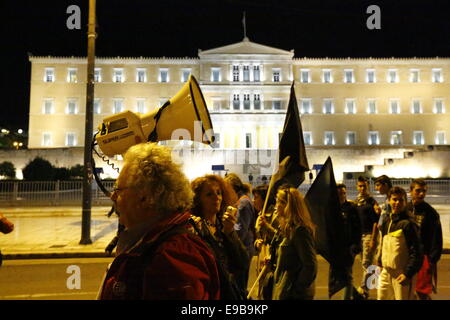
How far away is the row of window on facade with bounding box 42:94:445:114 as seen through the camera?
148 ft

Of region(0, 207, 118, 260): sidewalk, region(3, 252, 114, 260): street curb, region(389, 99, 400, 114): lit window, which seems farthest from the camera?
region(389, 99, 400, 114): lit window

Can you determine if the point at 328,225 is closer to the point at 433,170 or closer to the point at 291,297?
the point at 291,297

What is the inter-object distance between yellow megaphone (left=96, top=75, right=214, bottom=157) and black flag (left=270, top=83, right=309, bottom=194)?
1.34 m

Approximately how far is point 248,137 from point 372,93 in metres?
18.8

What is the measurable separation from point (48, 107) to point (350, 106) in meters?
41.5

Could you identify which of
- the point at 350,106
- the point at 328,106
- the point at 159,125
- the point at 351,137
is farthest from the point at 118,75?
the point at 159,125

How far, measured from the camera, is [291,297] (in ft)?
9.34

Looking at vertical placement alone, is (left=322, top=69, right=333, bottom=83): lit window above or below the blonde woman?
above

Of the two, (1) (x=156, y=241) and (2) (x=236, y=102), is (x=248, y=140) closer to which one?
(2) (x=236, y=102)

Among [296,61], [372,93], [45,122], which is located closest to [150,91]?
[45,122]

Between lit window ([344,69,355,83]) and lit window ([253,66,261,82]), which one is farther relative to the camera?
lit window ([344,69,355,83])

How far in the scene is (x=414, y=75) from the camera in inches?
1871

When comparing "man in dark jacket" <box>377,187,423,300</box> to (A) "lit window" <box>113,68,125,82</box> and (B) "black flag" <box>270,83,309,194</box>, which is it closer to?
(B) "black flag" <box>270,83,309,194</box>

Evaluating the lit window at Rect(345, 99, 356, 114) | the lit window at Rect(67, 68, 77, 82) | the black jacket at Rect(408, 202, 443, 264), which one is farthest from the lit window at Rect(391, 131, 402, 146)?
the black jacket at Rect(408, 202, 443, 264)
